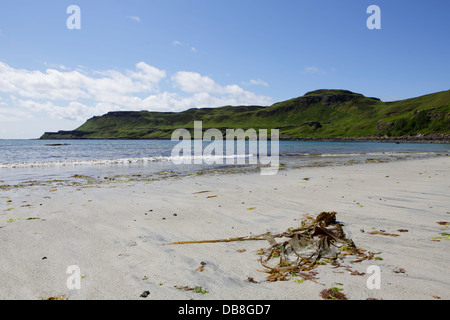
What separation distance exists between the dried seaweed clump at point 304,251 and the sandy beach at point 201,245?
0.22 meters

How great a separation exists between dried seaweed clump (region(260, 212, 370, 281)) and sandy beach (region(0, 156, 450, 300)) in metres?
0.22

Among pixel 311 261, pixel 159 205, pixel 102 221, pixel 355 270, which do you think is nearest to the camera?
pixel 355 270

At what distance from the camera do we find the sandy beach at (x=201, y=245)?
176 inches

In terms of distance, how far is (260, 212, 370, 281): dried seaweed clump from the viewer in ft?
16.7

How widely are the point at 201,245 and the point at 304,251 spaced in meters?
2.40

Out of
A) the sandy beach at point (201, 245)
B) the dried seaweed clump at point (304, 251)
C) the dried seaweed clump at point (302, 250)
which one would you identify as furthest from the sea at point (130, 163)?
the dried seaweed clump at point (304, 251)

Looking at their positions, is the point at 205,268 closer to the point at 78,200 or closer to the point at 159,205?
the point at 159,205

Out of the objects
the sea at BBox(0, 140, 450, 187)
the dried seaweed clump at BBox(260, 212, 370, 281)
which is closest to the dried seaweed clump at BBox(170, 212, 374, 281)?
the dried seaweed clump at BBox(260, 212, 370, 281)

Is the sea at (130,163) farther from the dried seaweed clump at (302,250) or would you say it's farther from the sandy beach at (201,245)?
the dried seaweed clump at (302,250)

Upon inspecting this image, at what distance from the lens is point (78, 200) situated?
1159cm

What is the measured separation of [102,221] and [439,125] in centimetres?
16930

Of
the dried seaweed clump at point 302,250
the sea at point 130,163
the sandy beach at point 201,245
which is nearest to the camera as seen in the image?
the sandy beach at point 201,245
